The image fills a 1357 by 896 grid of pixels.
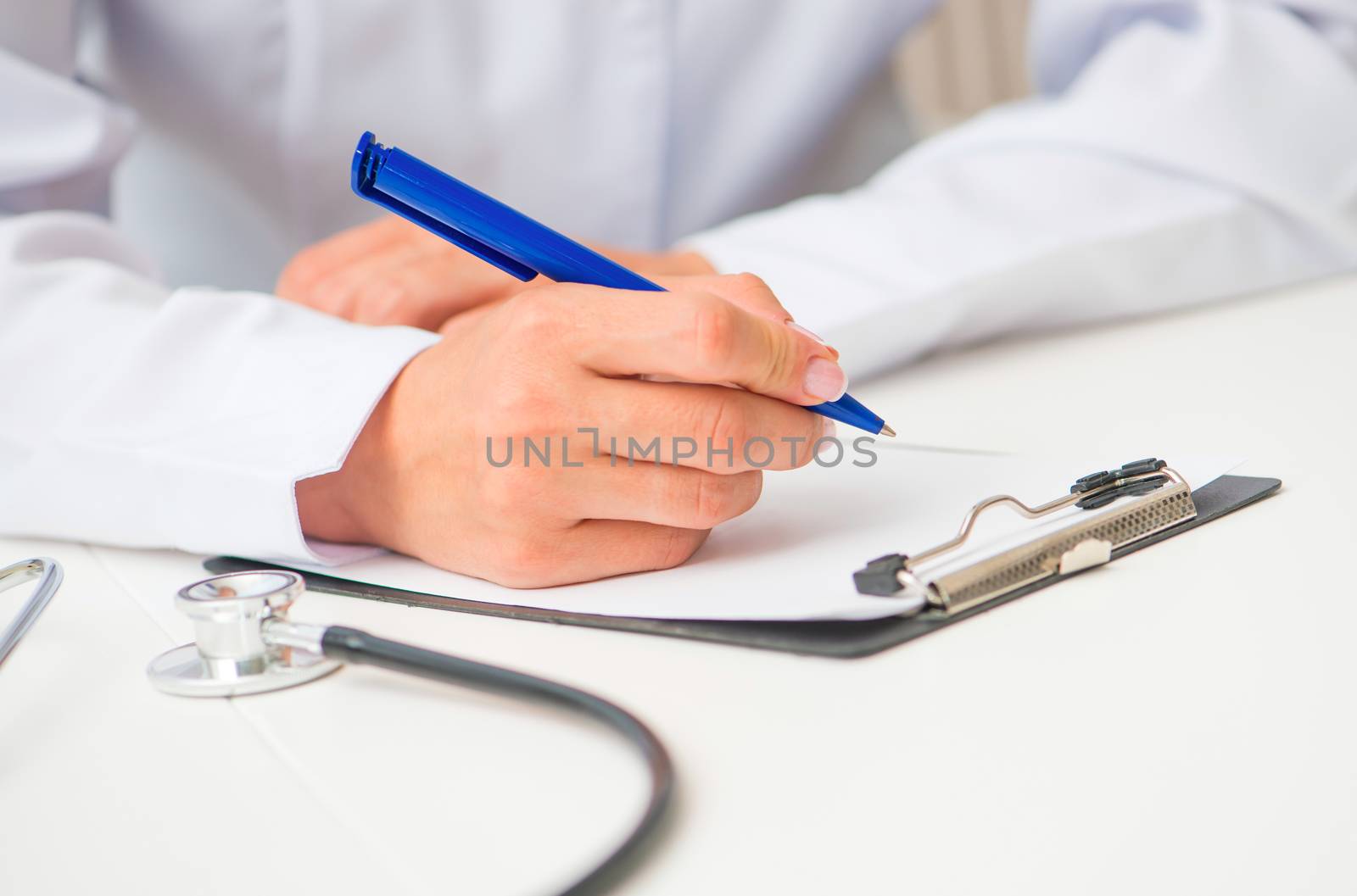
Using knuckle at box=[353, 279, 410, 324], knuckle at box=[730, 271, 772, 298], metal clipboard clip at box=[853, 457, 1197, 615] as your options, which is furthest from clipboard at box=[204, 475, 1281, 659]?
knuckle at box=[353, 279, 410, 324]

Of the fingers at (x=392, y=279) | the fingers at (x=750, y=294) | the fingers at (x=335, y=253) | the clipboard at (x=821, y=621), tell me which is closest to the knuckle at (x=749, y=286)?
the fingers at (x=750, y=294)

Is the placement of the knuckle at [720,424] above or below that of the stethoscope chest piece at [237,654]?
above

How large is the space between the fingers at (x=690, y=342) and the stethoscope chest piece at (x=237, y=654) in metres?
0.12

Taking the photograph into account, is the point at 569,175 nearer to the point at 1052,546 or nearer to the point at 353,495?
the point at 353,495

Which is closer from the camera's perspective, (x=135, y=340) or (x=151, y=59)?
(x=135, y=340)

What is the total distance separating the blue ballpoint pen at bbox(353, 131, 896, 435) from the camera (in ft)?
1.16

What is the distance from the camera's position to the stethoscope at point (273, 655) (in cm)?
29

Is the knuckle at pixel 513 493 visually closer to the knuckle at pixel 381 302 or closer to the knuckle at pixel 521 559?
the knuckle at pixel 521 559

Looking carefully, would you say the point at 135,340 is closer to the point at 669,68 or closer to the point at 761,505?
the point at 761,505

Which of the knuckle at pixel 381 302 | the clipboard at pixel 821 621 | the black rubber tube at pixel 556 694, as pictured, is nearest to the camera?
the black rubber tube at pixel 556 694

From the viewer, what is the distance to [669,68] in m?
0.90

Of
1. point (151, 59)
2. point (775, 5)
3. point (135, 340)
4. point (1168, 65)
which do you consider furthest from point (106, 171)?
point (1168, 65)

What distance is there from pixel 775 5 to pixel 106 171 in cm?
55

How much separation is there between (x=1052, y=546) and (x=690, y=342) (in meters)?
0.13
